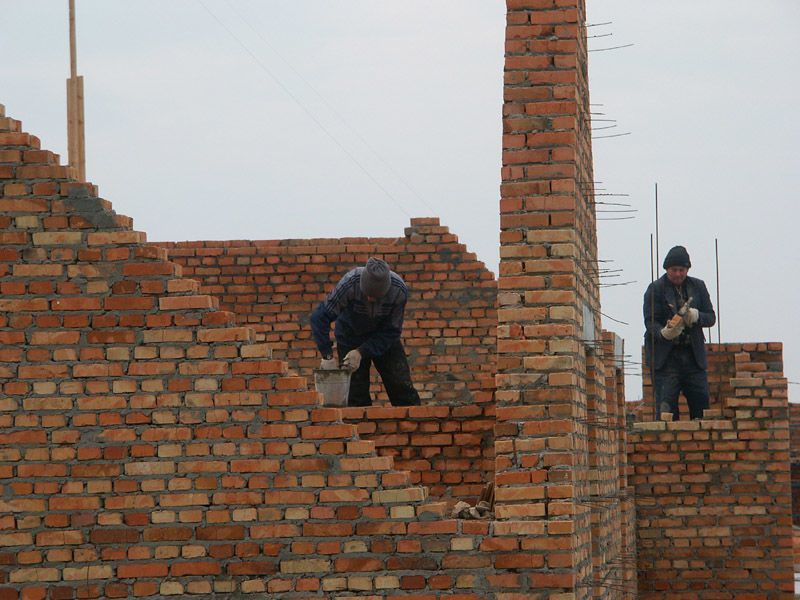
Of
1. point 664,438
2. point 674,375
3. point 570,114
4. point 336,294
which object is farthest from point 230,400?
point 674,375

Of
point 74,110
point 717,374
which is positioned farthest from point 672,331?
point 74,110

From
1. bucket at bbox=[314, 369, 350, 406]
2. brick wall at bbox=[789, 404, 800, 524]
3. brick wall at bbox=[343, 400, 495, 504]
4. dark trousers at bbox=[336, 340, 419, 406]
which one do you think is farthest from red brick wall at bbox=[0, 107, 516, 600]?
brick wall at bbox=[789, 404, 800, 524]

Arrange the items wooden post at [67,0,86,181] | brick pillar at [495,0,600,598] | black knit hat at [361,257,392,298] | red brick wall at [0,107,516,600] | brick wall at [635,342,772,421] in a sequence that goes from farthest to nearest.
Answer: brick wall at [635,342,772,421], wooden post at [67,0,86,181], black knit hat at [361,257,392,298], brick pillar at [495,0,600,598], red brick wall at [0,107,516,600]

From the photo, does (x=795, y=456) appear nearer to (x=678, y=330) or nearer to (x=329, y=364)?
(x=678, y=330)

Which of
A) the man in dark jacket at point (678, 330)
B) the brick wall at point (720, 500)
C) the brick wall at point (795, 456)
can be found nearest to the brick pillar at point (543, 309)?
the brick wall at point (720, 500)

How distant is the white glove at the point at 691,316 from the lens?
10805 millimetres

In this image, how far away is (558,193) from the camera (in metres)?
6.63

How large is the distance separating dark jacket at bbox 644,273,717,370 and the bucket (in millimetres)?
3561

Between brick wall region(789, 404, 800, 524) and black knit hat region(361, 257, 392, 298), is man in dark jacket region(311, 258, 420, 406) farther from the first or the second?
brick wall region(789, 404, 800, 524)

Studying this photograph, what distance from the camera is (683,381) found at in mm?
11281

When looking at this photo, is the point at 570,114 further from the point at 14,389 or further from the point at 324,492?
the point at 14,389

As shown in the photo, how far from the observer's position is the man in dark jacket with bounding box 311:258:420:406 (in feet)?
28.4

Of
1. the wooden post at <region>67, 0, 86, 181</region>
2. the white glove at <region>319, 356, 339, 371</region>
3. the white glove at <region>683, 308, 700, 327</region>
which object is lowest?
the white glove at <region>319, 356, 339, 371</region>

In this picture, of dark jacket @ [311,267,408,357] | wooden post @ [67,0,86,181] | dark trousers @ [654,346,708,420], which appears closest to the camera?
dark jacket @ [311,267,408,357]
